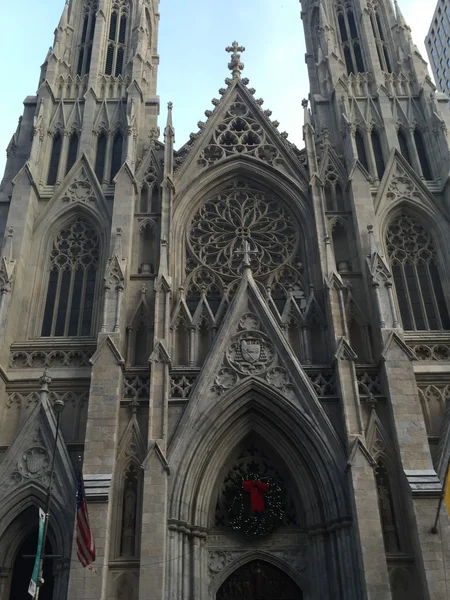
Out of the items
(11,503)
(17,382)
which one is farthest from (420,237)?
(11,503)

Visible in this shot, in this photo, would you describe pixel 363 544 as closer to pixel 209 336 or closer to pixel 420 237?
pixel 209 336

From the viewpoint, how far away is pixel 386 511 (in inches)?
711

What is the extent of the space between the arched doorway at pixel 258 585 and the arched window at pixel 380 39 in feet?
71.6

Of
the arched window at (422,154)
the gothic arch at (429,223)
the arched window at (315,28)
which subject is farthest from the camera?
the arched window at (315,28)

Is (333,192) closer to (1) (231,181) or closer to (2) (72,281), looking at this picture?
(1) (231,181)

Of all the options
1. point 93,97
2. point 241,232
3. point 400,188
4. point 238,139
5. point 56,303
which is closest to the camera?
point 56,303

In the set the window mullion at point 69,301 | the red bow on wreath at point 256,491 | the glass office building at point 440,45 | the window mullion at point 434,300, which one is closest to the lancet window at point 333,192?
the window mullion at point 434,300

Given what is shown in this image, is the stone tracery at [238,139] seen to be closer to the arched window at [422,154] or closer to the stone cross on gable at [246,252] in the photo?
the stone cross on gable at [246,252]

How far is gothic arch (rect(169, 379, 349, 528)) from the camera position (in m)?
18.4

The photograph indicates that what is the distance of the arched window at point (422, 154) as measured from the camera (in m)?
25.8

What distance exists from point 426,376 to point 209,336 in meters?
7.07

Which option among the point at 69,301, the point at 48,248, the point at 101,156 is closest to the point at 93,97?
the point at 101,156

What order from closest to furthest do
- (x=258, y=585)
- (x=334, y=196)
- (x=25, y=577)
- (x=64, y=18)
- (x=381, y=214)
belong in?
(x=25, y=577) < (x=258, y=585) < (x=381, y=214) < (x=334, y=196) < (x=64, y=18)

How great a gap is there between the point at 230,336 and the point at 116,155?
9.96 metres
